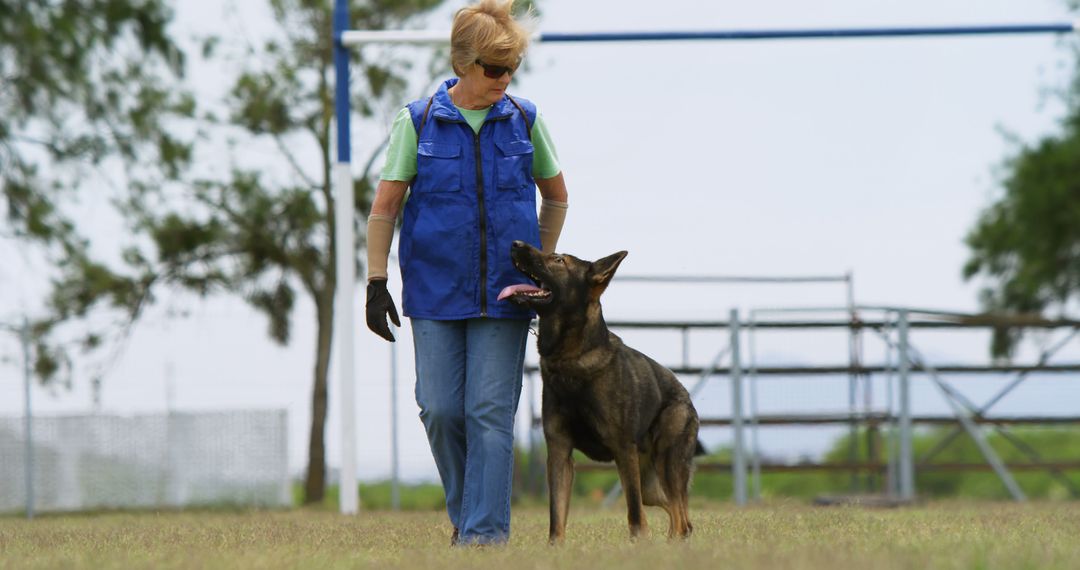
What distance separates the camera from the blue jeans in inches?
224

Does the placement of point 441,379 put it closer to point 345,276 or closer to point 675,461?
point 675,461

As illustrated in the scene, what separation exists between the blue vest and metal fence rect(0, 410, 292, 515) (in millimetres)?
10177

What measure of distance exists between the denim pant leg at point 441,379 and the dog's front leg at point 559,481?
0.36m

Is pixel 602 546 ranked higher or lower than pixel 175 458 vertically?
higher

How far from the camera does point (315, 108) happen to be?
62.8 ft

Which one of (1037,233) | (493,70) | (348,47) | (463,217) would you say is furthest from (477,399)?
(1037,233)

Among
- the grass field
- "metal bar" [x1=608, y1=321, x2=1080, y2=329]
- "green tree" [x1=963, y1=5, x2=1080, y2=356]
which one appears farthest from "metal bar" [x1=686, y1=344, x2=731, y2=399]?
"green tree" [x1=963, y1=5, x2=1080, y2=356]

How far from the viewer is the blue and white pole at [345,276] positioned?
12039 mm

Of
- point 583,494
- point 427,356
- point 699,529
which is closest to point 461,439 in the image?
point 427,356

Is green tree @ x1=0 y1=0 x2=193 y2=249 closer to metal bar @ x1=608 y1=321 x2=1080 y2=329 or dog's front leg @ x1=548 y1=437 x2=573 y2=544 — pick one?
metal bar @ x1=608 y1=321 x2=1080 y2=329

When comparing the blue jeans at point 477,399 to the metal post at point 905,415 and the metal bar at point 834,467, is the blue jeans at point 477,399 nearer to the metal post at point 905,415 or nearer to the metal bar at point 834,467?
the metal bar at point 834,467

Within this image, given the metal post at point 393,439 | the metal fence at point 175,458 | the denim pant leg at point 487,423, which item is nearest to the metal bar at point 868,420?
the metal post at point 393,439

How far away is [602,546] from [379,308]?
48.7 inches

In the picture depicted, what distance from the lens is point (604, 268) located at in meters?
5.84
